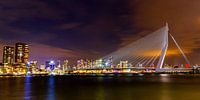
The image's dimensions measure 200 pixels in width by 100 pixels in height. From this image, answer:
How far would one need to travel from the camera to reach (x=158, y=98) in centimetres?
3303

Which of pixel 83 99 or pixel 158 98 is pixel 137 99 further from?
pixel 83 99

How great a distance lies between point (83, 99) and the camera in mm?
32281

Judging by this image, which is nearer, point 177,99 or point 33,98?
point 177,99

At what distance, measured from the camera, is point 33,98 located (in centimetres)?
3459

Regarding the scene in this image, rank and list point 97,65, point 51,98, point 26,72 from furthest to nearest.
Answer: point 26,72 → point 97,65 → point 51,98

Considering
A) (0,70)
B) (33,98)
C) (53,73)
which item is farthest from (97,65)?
(33,98)

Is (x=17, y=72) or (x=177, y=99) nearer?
(x=177, y=99)

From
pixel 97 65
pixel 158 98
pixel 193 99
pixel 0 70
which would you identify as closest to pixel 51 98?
pixel 158 98

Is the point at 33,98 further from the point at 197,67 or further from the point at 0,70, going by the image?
the point at 197,67

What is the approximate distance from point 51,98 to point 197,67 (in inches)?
5942

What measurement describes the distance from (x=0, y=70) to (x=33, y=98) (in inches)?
5389

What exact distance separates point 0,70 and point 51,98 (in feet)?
454

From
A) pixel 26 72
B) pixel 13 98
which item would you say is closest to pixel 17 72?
pixel 26 72

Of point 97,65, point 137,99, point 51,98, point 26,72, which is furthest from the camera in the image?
point 26,72
